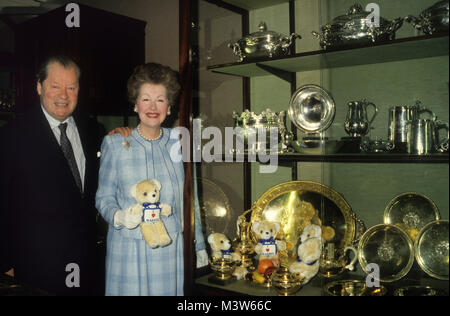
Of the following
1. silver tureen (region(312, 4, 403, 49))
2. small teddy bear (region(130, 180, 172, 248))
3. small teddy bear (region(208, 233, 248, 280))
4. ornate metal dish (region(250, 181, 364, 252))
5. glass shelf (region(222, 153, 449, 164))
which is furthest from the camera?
small teddy bear (region(208, 233, 248, 280))

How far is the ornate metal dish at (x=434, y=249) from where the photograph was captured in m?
1.25

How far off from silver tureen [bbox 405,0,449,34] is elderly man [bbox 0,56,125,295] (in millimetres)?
1429

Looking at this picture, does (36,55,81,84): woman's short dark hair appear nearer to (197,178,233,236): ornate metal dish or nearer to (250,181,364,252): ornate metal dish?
(197,178,233,236): ornate metal dish

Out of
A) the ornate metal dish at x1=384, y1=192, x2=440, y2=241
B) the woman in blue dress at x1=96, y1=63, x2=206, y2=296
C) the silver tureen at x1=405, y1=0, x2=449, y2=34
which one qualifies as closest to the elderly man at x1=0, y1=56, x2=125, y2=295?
the woman in blue dress at x1=96, y1=63, x2=206, y2=296

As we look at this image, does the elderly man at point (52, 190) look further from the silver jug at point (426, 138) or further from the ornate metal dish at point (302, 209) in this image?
the silver jug at point (426, 138)

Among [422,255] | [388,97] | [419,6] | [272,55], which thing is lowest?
[422,255]

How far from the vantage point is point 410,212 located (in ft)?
4.80

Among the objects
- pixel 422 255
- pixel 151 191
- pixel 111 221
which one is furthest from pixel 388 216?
pixel 111 221

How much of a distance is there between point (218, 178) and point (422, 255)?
2.79 feet

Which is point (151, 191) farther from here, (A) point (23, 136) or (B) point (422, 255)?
(B) point (422, 255)

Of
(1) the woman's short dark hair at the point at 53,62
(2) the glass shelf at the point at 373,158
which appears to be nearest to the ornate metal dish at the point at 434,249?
(2) the glass shelf at the point at 373,158

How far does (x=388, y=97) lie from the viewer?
4.95 ft

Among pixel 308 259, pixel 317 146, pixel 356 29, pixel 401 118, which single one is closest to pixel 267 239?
pixel 308 259

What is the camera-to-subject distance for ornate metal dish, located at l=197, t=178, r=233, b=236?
1.67 m
